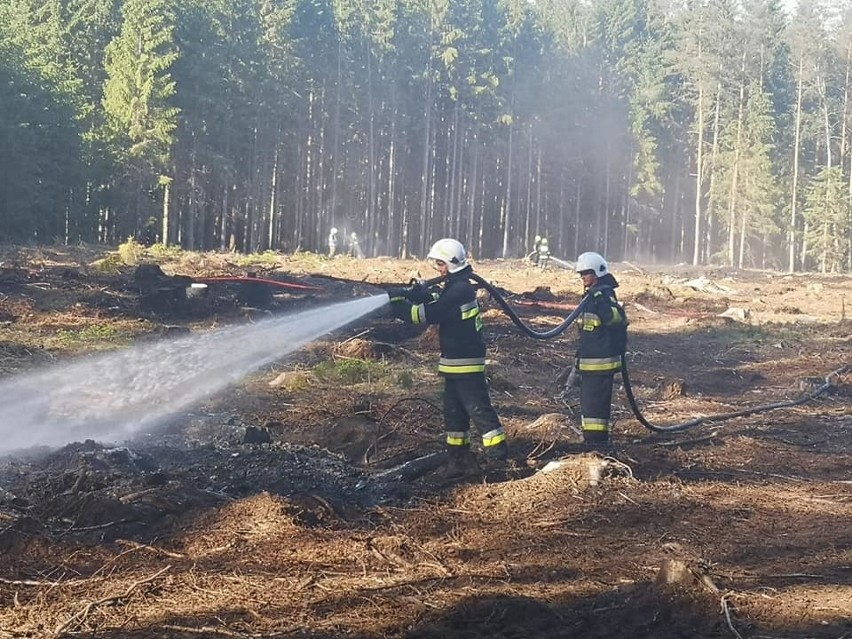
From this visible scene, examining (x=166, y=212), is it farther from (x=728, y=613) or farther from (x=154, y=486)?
(x=728, y=613)

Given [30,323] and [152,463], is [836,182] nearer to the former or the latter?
[30,323]

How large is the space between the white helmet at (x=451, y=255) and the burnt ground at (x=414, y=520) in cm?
169

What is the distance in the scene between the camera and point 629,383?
1076 cm

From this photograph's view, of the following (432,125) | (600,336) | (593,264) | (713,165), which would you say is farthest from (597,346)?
(713,165)

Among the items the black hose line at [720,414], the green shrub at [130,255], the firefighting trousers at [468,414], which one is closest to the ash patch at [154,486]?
the firefighting trousers at [468,414]

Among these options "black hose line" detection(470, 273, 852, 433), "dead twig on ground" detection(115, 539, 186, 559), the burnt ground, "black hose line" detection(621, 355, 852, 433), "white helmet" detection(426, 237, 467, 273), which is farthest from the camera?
"black hose line" detection(621, 355, 852, 433)

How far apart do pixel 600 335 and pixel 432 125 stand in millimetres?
55491

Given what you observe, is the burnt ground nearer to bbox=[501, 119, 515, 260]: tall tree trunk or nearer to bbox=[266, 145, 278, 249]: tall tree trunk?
bbox=[266, 145, 278, 249]: tall tree trunk

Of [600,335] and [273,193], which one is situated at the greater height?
[273,193]

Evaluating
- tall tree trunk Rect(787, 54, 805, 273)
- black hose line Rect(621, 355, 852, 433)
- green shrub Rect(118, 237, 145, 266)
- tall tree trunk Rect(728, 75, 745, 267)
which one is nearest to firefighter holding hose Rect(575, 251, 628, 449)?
black hose line Rect(621, 355, 852, 433)

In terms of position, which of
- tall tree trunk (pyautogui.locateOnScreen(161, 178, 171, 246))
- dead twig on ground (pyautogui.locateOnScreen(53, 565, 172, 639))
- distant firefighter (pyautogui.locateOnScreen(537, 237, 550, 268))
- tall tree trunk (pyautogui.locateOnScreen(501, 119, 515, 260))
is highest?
tall tree trunk (pyautogui.locateOnScreen(501, 119, 515, 260))

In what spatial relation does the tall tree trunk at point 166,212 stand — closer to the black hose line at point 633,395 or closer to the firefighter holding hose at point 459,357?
the black hose line at point 633,395

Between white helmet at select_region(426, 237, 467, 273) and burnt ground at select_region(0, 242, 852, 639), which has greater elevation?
white helmet at select_region(426, 237, 467, 273)

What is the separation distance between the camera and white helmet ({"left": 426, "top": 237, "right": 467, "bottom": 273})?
8242 millimetres
